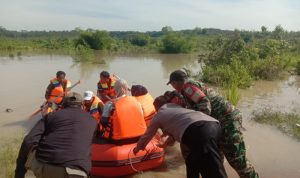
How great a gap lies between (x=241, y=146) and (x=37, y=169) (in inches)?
80.3

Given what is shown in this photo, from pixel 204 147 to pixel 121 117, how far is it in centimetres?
192

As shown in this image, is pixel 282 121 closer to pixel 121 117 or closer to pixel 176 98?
pixel 121 117

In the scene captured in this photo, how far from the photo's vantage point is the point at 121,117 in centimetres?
460

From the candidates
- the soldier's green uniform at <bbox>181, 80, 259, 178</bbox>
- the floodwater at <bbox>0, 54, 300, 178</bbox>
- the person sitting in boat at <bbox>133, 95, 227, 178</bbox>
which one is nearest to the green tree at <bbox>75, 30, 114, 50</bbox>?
the floodwater at <bbox>0, 54, 300, 178</bbox>

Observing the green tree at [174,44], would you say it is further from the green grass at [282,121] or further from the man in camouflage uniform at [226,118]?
the man in camouflage uniform at [226,118]

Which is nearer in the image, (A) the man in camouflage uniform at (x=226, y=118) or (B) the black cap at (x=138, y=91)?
(A) the man in camouflage uniform at (x=226, y=118)

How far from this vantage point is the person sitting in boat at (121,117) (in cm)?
460

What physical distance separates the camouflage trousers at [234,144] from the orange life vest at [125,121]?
4.44ft

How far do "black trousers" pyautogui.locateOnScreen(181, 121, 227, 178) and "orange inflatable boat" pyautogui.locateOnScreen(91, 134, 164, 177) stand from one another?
5.74 ft

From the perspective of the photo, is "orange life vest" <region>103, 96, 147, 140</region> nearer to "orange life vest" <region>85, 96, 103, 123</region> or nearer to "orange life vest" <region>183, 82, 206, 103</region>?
"orange life vest" <region>85, 96, 103, 123</region>

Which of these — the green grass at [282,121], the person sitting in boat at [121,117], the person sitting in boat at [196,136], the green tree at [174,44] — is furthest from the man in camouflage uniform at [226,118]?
the green tree at [174,44]

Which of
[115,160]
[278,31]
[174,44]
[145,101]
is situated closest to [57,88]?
[145,101]

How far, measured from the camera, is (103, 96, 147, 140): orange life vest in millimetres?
4594

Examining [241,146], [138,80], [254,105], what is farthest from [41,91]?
[241,146]
